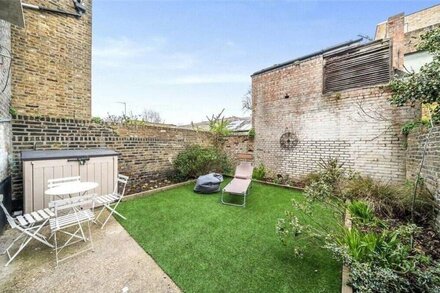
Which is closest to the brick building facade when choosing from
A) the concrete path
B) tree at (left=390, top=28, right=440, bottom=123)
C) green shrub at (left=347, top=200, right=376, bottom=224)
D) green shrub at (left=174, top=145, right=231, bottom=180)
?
green shrub at (left=174, top=145, right=231, bottom=180)

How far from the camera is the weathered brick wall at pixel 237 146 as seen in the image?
352 inches

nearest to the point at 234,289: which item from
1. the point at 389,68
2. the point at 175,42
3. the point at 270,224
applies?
the point at 270,224

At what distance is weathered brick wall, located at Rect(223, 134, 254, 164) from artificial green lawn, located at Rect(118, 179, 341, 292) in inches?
161

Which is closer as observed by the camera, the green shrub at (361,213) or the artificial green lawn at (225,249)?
the artificial green lawn at (225,249)

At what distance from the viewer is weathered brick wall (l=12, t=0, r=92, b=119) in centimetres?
518

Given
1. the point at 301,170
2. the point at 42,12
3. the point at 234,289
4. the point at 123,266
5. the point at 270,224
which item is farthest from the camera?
the point at 301,170

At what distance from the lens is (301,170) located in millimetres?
7293

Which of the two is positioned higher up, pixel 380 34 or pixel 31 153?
pixel 380 34

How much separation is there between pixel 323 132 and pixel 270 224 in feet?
14.0

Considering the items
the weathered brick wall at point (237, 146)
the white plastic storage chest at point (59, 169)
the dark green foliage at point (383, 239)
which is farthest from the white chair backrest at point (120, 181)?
the weathered brick wall at point (237, 146)

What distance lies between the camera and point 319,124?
6844mm

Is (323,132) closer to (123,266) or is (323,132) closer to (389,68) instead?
(389,68)

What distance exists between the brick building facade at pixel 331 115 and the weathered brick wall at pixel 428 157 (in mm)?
628

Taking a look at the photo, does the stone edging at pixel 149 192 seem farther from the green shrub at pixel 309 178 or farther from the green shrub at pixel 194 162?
the green shrub at pixel 309 178
